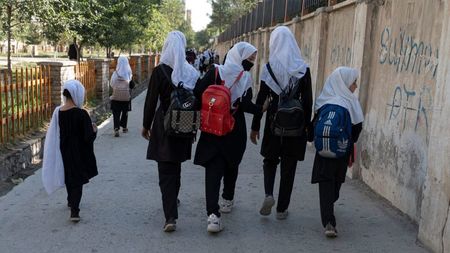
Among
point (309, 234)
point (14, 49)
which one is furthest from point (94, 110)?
point (14, 49)

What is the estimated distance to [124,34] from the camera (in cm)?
1741

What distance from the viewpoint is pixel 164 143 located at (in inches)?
161

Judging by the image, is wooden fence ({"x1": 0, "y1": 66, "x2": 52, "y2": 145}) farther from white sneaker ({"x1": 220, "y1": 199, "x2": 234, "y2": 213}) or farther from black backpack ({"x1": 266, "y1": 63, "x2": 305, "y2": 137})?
black backpack ({"x1": 266, "y1": 63, "x2": 305, "y2": 137})

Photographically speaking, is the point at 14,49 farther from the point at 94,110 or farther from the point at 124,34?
the point at 94,110

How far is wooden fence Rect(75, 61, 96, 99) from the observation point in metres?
10.8

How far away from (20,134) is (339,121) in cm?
512

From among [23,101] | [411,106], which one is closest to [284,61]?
[411,106]

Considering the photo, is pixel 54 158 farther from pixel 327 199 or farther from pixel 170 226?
pixel 327 199

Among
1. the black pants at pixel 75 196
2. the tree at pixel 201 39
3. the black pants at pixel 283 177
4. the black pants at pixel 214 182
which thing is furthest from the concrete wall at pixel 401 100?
the tree at pixel 201 39

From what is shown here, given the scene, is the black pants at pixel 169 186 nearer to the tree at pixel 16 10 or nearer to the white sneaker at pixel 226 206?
the white sneaker at pixel 226 206

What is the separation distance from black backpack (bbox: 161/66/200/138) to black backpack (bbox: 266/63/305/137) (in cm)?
69

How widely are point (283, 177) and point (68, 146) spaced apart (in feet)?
6.38

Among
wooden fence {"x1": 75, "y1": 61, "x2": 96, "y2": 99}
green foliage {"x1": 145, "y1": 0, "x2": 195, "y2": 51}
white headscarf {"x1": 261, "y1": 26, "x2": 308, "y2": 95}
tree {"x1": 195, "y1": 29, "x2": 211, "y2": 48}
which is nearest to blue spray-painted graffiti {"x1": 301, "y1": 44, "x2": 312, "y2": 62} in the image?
wooden fence {"x1": 75, "y1": 61, "x2": 96, "y2": 99}

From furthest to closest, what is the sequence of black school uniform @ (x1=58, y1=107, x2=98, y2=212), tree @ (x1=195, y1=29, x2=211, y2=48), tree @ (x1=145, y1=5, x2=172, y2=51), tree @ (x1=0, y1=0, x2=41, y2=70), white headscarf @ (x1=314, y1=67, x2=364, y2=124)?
tree @ (x1=195, y1=29, x2=211, y2=48)
tree @ (x1=145, y1=5, x2=172, y2=51)
tree @ (x1=0, y1=0, x2=41, y2=70)
black school uniform @ (x1=58, y1=107, x2=98, y2=212)
white headscarf @ (x1=314, y1=67, x2=364, y2=124)
